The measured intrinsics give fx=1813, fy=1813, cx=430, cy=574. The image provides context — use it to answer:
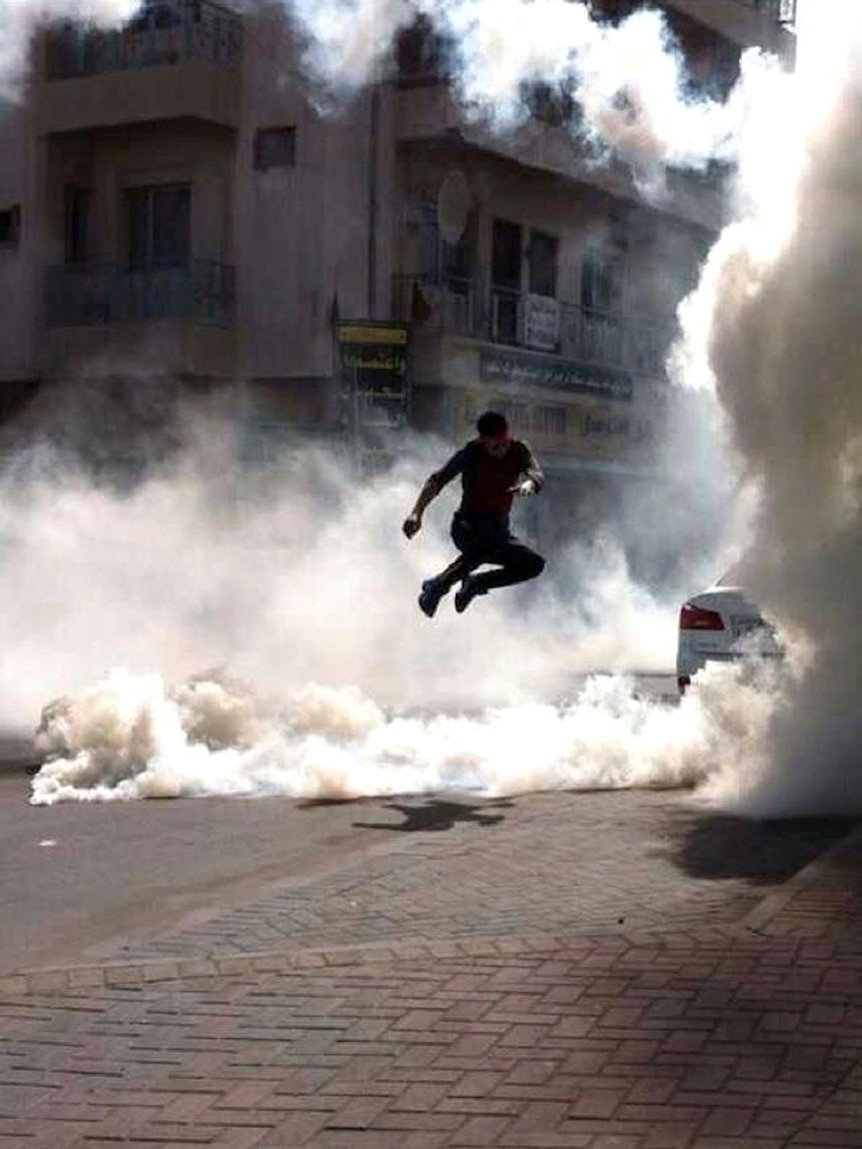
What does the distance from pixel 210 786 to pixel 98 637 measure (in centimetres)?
550

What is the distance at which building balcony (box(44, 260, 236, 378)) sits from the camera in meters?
26.0

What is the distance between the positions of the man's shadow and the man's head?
2.31m

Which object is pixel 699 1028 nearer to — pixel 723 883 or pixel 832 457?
pixel 723 883

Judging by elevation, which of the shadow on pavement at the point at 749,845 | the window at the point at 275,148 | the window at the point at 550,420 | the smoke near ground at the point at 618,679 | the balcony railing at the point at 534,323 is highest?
the window at the point at 275,148

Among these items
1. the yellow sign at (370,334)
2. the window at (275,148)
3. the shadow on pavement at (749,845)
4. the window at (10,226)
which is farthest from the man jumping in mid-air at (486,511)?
the window at (10,226)

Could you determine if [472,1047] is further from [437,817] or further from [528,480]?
[528,480]

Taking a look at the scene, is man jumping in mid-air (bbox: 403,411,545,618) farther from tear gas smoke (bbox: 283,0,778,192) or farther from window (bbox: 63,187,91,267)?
window (bbox: 63,187,91,267)

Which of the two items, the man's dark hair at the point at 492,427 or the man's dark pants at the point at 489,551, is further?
the man's dark pants at the point at 489,551

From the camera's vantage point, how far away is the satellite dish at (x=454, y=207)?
87.9 feet

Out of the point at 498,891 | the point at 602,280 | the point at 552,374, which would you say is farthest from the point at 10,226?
the point at 498,891

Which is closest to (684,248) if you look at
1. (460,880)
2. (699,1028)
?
(460,880)

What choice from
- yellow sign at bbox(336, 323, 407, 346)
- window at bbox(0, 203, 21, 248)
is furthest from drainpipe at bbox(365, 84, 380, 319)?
window at bbox(0, 203, 21, 248)

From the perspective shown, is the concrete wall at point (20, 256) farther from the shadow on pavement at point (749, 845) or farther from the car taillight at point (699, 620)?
the shadow on pavement at point (749, 845)

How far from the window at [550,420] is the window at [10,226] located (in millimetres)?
8428
